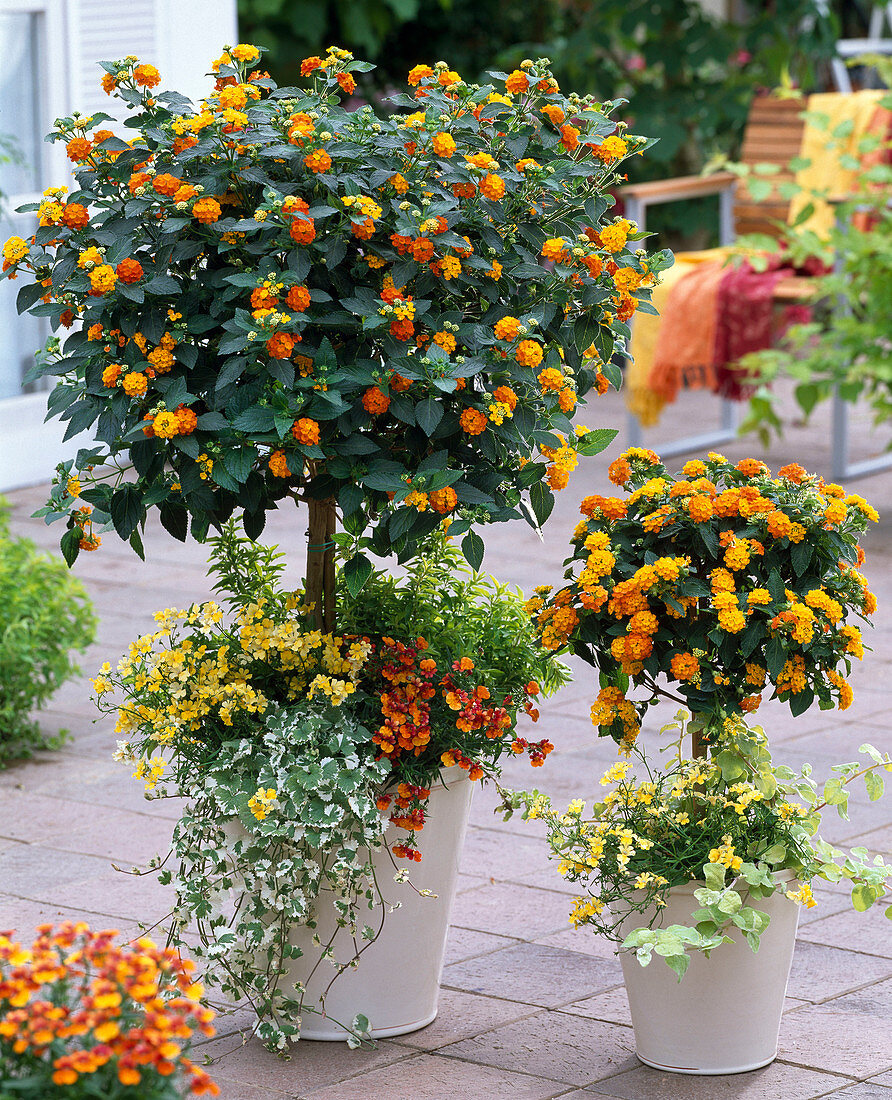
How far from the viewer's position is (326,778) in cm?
223

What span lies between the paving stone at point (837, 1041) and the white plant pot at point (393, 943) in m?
0.55

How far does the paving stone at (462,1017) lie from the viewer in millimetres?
2434

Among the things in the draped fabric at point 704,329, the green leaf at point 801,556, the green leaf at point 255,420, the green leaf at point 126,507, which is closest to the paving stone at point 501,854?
the green leaf at point 801,556

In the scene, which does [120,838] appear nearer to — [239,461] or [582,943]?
[582,943]

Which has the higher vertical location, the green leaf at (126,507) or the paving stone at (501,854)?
the green leaf at (126,507)

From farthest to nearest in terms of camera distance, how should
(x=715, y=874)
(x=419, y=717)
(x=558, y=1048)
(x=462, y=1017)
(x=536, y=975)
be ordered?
(x=536, y=975)
(x=462, y=1017)
(x=558, y=1048)
(x=419, y=717)
(x=715, y=874)

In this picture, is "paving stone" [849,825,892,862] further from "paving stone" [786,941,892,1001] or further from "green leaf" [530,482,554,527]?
"green leaf" [530,482,554,527]

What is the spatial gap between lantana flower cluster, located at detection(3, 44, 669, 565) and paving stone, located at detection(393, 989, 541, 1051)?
753mm

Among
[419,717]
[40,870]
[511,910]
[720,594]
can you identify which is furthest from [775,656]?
[40,870]

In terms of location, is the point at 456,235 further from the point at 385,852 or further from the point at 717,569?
the point at 385,852

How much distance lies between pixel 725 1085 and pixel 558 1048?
265 mm

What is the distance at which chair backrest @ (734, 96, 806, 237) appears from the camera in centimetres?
722

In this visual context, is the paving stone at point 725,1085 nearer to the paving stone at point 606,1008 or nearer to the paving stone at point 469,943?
the paving stone at point 606,1008

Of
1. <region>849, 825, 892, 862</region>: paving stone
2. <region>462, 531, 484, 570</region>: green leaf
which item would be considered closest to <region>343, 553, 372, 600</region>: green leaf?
<region>462, 531, 484, 570</region>: green leaf
